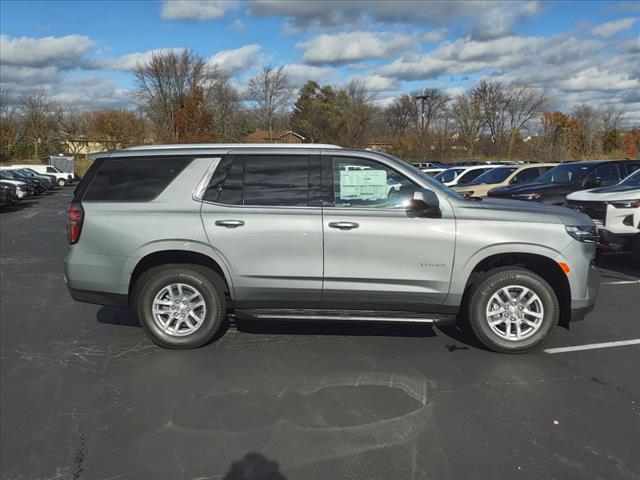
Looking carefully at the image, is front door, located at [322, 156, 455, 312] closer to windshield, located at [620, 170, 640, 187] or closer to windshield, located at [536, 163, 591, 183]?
windshield, located at [620, 170, 640, 187]

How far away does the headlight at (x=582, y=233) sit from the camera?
180 inches

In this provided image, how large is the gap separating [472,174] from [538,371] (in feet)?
43.5

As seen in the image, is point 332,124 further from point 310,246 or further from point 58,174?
point 310,246

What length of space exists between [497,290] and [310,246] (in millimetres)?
1722

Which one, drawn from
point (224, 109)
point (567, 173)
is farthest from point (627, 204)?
point (224, 109)

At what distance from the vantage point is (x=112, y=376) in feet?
14.3

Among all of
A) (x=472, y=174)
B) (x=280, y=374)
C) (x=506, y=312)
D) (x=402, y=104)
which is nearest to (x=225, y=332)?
(x=280, y=374)

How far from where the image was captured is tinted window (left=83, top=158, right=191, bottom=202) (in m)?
4.81

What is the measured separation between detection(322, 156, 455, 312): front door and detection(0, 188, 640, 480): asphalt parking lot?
583 millimetres

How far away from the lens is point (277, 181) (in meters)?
4.76

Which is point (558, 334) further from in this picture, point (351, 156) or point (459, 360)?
point (351, 156)

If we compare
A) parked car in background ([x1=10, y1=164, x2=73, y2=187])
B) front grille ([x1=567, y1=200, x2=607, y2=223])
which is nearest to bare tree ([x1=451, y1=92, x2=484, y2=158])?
parked car in background ([x1=10, y1=164, x2=73, y2=187])

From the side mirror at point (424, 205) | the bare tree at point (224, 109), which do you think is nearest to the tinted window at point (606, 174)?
the side mirror at point (424, 205)

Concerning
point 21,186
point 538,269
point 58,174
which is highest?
point 538,269
